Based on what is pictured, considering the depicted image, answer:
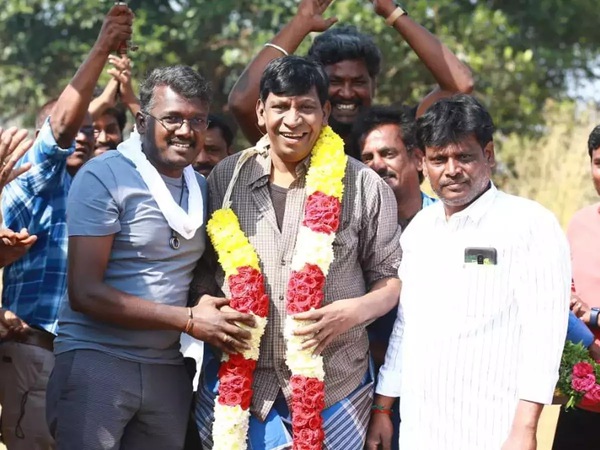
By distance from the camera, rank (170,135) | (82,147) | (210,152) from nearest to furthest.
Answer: (170,135) → (82,147) → (210,152)

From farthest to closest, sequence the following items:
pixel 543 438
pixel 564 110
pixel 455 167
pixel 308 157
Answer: pixel 564 110
pixel 543 438
pixel 308 157
pixel 455 167

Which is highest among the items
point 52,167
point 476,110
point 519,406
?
point 476,110

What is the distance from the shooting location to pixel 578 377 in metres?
4.45

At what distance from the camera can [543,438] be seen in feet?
25.9

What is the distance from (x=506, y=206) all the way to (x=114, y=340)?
1.76 metres

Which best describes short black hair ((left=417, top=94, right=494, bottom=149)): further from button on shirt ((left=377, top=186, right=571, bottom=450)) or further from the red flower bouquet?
the red flower bouquet

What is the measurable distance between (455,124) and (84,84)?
2.04 m

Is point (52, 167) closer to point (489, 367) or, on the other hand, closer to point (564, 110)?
point (489, 367)

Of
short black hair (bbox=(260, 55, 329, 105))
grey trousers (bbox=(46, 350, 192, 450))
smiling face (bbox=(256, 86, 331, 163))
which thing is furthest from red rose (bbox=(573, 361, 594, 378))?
grey trousers (bbox=(46, 350, 192, 450))

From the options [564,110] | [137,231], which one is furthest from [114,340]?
[564,110]

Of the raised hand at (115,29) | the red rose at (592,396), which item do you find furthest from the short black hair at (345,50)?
the red rose at (592,396)

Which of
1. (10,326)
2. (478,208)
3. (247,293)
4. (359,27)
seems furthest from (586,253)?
(359,27)

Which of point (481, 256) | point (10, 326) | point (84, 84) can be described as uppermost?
point (84, 84)

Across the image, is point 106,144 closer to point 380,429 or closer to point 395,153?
point 395,153
